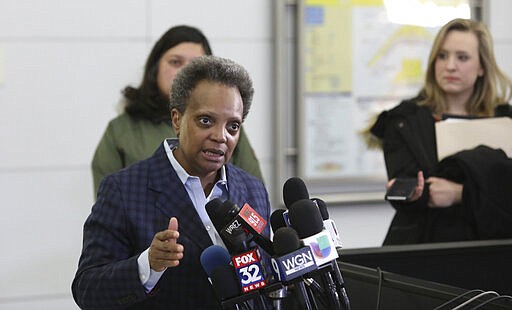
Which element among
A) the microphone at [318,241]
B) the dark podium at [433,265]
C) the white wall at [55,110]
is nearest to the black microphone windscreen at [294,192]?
the microphone at [318,241]

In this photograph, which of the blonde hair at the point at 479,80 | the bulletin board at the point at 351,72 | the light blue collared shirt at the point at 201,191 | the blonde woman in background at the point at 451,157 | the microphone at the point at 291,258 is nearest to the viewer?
the microphone at the point at 291,258

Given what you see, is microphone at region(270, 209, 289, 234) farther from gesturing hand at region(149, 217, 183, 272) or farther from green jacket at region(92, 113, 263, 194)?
green jacket at region(92, 113, 263, 194)

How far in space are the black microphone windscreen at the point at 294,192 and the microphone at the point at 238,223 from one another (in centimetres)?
10

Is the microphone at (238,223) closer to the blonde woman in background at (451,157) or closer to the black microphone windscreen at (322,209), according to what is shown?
the black microphone windscreen at (322,209)

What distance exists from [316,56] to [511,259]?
218 cm

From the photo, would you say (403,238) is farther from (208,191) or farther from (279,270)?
(279,270)

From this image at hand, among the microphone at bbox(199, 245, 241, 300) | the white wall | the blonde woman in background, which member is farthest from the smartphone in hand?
the white wall

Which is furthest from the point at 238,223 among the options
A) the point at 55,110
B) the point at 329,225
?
the point at 55,110

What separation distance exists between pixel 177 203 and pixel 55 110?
2.25 metres

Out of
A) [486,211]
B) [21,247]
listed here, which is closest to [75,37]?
[21,247]

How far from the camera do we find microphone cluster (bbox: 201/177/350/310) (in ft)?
4.22

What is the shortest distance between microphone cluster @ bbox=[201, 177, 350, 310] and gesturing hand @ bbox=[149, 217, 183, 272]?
0.24ft

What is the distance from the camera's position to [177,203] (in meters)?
1.79

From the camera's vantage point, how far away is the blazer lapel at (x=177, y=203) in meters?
1.77
